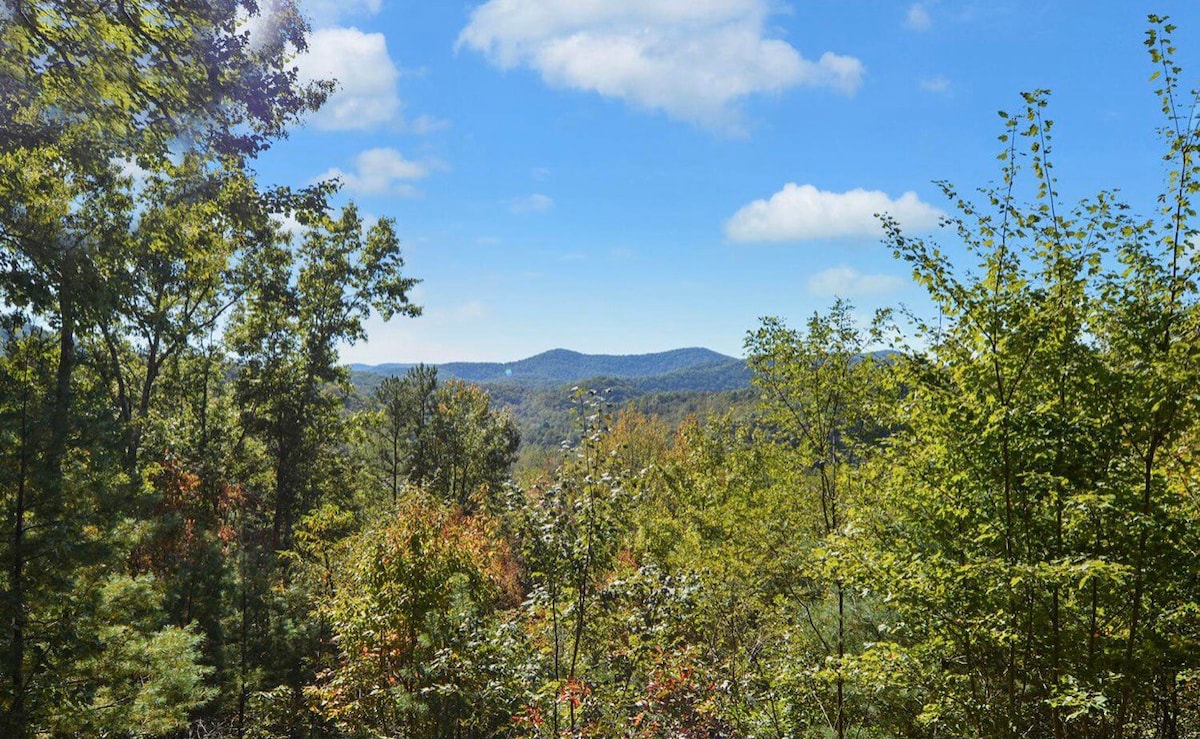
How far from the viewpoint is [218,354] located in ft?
71.5

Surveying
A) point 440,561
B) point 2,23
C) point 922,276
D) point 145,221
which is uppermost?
point 2,23

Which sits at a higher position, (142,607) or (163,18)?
(163,18)

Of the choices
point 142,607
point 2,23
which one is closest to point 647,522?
point 142,607

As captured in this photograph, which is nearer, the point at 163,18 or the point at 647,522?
the point at 163,18

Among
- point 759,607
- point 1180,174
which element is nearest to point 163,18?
point 1180,174

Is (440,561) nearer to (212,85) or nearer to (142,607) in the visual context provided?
(142,607)

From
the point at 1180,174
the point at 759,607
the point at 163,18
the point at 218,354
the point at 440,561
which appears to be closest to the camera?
the point at 1180,174

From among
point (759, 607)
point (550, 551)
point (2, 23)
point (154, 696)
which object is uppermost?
point (2, 23)

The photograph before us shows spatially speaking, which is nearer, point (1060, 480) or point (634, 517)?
point (1060, 480)

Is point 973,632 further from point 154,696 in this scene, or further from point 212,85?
point 154,696

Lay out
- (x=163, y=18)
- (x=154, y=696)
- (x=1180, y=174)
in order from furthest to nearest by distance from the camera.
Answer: (x=154, y=696), (x=163, y=18), (x=1180, y=174)

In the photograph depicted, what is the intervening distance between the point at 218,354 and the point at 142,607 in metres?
14.0

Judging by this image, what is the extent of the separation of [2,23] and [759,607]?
15.9m

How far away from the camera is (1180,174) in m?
4.93
